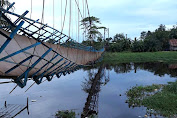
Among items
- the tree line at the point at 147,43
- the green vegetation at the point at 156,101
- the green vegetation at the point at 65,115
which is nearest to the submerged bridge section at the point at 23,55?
the green vegetation at the point at 65,115

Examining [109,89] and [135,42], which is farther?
[135,42]

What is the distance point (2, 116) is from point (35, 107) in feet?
5.59

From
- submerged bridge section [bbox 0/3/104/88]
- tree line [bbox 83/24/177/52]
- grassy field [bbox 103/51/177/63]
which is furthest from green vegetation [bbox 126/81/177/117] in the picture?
tree line [bbox 83/24/177/52]

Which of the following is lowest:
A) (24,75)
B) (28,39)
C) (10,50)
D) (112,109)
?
(112,109)

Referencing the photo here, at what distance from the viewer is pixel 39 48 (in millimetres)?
6504

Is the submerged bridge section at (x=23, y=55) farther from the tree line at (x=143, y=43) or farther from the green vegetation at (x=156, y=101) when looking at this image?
the tree line at (x=143, y=43)

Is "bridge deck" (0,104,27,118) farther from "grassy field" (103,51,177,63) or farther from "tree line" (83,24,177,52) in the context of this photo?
"tree line" (83,24,177,52)

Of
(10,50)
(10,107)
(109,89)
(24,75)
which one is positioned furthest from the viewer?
(109,89)

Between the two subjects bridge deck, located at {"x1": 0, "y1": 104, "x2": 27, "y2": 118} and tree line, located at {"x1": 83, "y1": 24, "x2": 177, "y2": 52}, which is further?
tree line, located at {"x1": 83, "y1": 24, "x2": 177, "y2": 52}

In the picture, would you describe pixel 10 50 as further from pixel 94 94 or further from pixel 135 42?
pixel 135 42

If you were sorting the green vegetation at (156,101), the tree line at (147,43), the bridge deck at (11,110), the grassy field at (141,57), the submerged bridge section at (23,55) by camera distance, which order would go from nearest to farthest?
the submerged bridge section at (23,55) < the bridge deck at (11,110) < the green vegetation at (156,101) < the grassy field at (141,57) < the tree line at (147,43)

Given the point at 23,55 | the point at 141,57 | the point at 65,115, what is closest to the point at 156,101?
the point at 65,115

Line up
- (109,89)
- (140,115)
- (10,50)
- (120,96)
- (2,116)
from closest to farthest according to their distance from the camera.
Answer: (10,50) < (2,116) < (140,115) < (120,96) < (109,89)

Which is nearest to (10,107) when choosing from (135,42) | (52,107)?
(52,107)
